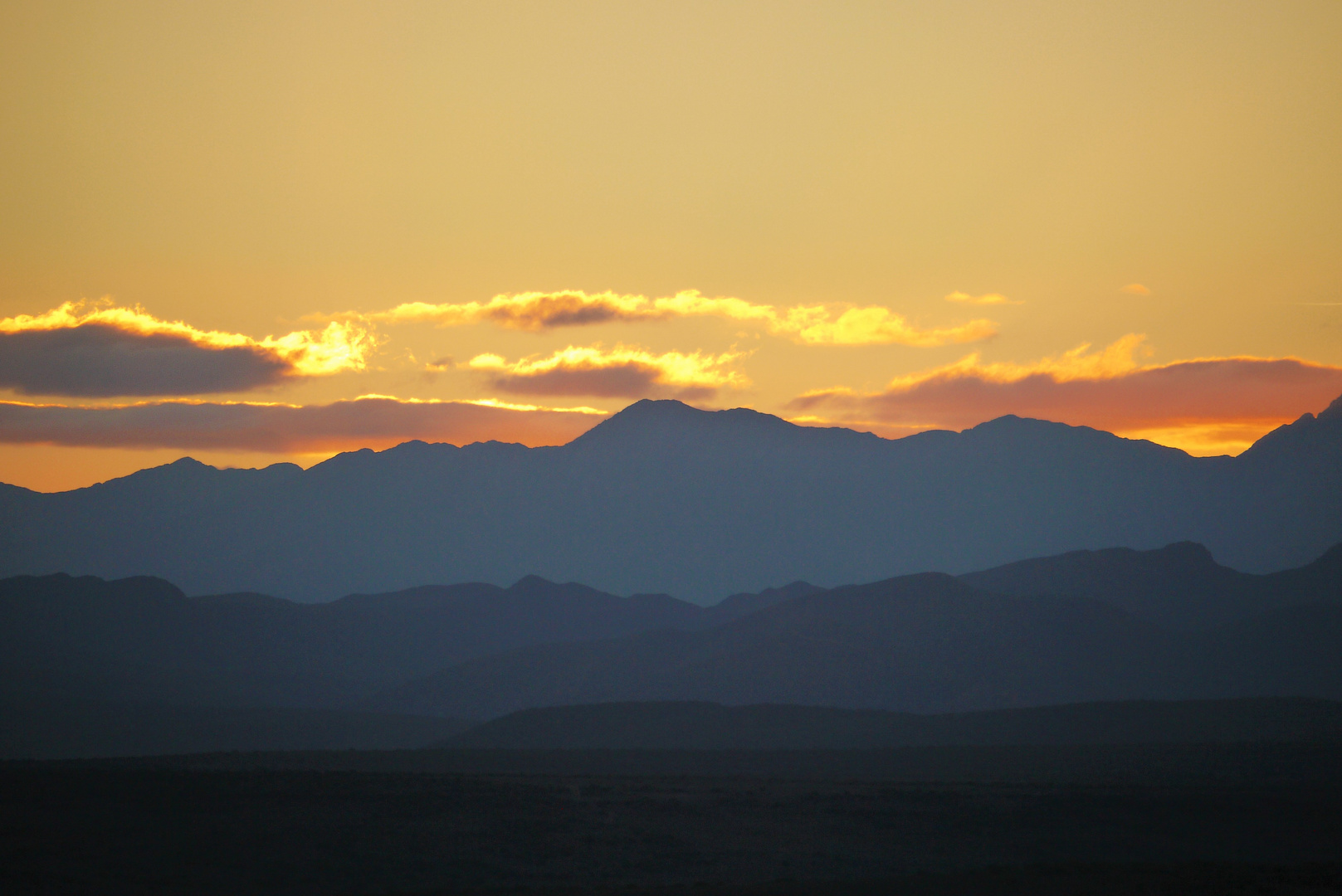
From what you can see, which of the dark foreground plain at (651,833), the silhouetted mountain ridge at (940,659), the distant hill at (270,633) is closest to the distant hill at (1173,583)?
the silhouetted mountain ridge at (940,659)

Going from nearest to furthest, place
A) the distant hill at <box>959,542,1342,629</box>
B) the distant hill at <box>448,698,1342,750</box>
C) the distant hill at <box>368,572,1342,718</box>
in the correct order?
the distant hill at <box>448,698,1342,750</box>, the distant hill at <box>368,572,1342,718</box>, the distant hill at <box>959,542,1342,629</box>

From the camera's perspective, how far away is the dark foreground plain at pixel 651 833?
2659 centimetres

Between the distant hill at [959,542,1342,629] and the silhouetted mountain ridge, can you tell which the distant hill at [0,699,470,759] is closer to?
the silhouetted mountain ridge

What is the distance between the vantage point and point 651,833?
32312mm

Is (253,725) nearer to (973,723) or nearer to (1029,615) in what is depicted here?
(973,723)

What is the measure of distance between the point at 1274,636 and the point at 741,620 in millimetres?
41364

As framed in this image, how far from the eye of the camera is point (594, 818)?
111ft

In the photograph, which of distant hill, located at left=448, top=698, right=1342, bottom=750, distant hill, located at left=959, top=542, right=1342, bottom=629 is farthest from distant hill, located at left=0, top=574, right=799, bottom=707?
distant hill, located at left=448, top=698, right=1342, bottom=750

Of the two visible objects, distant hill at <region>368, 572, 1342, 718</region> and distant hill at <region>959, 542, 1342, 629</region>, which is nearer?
distant hill at <region>368, 572, 1342, 718</region>

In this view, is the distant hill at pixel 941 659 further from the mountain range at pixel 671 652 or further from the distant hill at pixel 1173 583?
the distant hill at pixel 1173 583

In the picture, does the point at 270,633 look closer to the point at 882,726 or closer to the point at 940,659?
the point at 940,659

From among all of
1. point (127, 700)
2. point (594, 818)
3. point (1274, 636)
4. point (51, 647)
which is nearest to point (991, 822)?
point (594, 818)

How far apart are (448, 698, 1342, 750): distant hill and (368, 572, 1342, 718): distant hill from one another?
12.0 meters

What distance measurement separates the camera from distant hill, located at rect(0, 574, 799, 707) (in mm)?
101500
